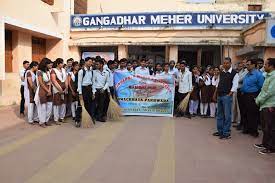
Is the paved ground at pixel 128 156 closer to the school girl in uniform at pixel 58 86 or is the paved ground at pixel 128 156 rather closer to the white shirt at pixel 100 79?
the school girl in uniform at pixel 58 86

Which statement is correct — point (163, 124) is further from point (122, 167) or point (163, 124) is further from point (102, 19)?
point (102, 19)

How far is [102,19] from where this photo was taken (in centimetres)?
1636

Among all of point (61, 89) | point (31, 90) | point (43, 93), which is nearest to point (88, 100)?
point (61, 89)

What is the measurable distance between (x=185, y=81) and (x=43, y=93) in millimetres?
4033

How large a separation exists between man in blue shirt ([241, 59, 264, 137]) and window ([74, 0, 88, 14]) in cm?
1377

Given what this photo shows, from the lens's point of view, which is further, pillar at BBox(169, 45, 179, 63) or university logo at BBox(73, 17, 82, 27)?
university logo at BBox(73, 17, 82, 27)

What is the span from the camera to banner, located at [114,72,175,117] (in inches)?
376

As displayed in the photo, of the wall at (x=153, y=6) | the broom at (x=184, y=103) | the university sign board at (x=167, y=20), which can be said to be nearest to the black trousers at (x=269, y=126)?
the broom at (x=184, y=103)

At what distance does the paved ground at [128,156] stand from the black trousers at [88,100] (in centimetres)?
65

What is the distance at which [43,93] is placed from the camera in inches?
302

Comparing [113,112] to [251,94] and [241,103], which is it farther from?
[251,94]

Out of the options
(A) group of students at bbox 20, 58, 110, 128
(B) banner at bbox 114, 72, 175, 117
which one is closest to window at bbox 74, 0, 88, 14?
(B) banner at bbox 114, 72, 175, 117

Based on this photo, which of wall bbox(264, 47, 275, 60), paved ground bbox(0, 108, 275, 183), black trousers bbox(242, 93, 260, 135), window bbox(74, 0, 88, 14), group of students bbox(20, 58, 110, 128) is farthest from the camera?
window bbox(74, 0, 88, 14)

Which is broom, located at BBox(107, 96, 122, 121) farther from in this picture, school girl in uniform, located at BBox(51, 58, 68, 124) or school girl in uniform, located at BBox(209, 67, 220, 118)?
school girl in uniform, located at BBox(209, 67, 220, 118)
